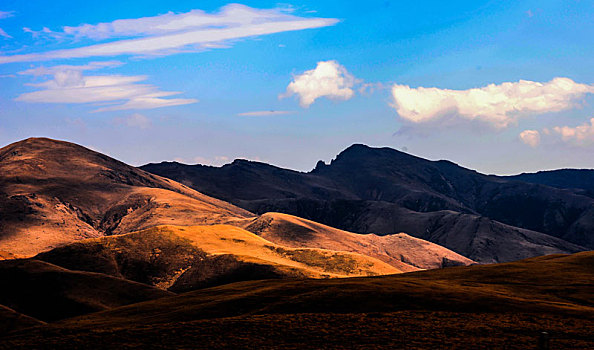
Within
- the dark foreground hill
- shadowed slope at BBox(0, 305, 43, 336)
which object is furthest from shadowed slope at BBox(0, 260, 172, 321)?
the dark foreground hill

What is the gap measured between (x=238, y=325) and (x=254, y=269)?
135 m

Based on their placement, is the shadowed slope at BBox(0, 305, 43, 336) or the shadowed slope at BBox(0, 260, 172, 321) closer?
the shadowed slope at BBox(0, 305, 43, 336)

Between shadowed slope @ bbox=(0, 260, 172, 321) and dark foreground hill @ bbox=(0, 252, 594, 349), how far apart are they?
54.3 meters

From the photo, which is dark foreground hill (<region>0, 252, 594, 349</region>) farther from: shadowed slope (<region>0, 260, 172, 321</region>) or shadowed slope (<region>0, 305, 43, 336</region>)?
shadowed slope (<region>0, 260, 172, 321</region>)

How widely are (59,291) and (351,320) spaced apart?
106 m

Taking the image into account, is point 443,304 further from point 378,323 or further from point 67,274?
point 67,274

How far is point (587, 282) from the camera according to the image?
9556 centimetres

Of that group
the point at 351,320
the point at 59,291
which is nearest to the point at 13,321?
the point at 59,291

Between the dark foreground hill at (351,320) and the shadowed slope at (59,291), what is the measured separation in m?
54.3

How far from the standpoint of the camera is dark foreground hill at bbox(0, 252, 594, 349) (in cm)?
5759

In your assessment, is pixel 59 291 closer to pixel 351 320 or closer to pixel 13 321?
pixel 13 321

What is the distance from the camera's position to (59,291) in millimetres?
146000

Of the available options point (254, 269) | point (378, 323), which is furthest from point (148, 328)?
point (254, 269)

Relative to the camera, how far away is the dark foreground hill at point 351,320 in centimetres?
5759
